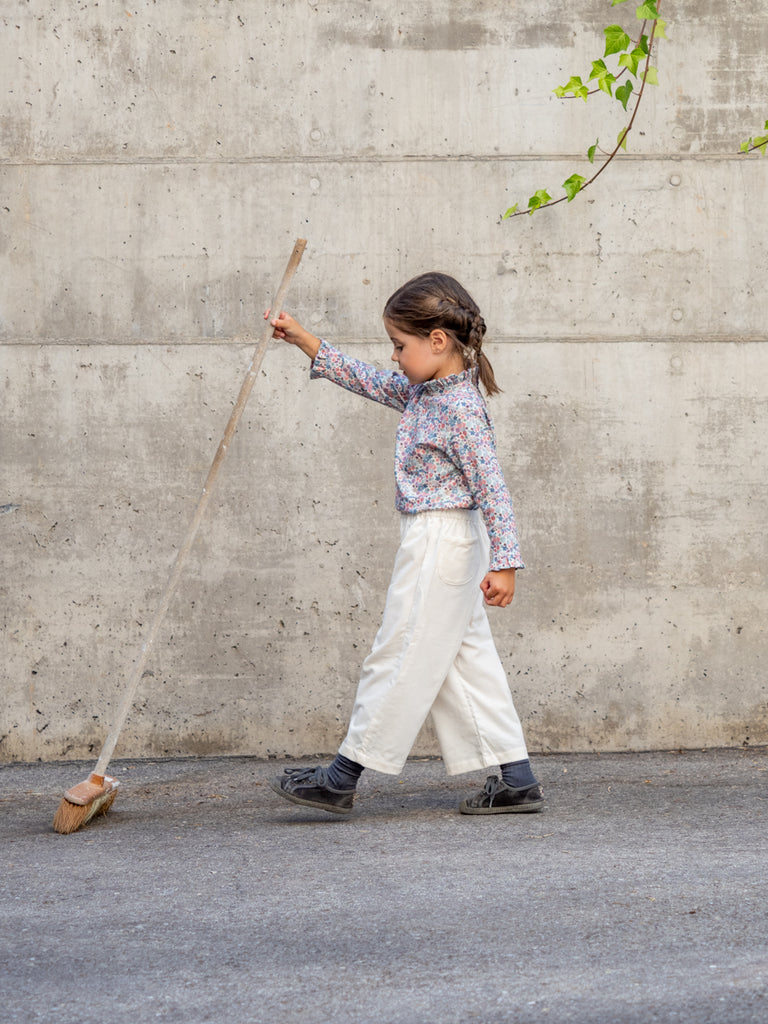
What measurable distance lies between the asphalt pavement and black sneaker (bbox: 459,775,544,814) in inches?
1.4

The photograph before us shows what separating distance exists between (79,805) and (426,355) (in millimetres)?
1686

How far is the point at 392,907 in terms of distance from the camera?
116 inches

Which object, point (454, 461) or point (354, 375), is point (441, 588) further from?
point (354, 375)

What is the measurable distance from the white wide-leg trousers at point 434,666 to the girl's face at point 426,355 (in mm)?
428

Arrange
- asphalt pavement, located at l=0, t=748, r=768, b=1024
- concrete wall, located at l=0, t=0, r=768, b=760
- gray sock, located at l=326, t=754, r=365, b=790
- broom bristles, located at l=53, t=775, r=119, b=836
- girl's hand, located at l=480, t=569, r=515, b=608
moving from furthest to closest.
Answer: concrete wall, located at l=0, t=0, r=768, b=760, gray sock, located at l=326, t=754, r=365, b=790, broom bristles, located at l=53, t=775, r=119, b=836, girl's hand, located at l=480, t=569, r=515, b=608, asphalt pavement, located at l=0, t=748, r=768, b=1024

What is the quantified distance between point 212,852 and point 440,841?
2.10ft

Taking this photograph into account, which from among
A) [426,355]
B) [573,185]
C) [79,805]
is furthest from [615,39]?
[79,805]

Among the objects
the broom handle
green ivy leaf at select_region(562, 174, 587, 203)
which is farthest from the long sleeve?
green ivy leaf at select_region(562, 174, 587, 203)

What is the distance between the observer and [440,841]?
354 centimetres

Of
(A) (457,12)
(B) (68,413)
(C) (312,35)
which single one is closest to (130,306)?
(B) (68,413)

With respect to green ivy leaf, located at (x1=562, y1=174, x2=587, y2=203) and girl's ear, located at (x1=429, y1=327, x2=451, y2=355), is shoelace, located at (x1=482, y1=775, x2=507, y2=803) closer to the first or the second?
girl's ear, located at (x1=429, y1=327, x2=451, y2=355)

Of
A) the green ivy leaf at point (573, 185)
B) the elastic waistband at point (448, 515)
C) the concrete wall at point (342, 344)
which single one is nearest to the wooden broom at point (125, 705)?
the elastic waistband at point (448, 515)

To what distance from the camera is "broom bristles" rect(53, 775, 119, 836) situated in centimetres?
368

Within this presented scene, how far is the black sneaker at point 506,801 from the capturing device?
3.86 metres
